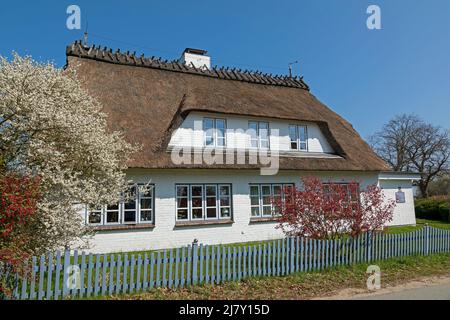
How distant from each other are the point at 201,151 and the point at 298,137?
5714 mm

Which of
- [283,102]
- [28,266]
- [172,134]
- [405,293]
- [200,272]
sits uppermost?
[283,102]

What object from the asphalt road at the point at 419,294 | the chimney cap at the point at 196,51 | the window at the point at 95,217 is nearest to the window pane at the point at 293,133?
the chimney cap at the point at 196,51

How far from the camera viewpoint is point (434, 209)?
27.1 meters

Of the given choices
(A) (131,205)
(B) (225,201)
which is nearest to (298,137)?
(B) (225,201)

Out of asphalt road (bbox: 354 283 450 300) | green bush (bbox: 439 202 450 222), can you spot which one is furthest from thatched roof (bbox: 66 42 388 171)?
green bush (bbox: 439 202 450 222)

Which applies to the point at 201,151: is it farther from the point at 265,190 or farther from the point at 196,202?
the point at 265,190

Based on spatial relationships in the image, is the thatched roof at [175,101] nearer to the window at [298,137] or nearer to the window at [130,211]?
the window at [298,137]

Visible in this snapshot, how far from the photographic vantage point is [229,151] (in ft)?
45.5

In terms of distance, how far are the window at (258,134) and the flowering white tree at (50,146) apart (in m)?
7.92

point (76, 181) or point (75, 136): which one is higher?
point (75, 136)

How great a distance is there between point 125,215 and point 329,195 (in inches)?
293

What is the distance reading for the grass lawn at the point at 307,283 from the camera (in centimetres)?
677

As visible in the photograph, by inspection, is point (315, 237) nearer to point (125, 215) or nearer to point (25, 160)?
point (125, 215)

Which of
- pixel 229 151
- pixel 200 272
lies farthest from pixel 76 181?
pixel 229 151
